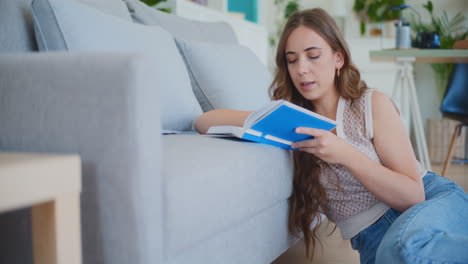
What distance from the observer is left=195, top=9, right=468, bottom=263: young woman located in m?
1.19

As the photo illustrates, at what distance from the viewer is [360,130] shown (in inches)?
51.9

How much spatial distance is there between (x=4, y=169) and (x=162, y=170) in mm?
366

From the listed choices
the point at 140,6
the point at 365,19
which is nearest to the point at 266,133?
the point at 140,6

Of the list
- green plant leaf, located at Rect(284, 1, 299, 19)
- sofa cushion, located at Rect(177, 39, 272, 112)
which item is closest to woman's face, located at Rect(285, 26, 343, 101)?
sofa cushion, located at Rect(177, 39, 272, 112)

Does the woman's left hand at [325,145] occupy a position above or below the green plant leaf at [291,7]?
below

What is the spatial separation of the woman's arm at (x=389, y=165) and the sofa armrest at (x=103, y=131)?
59 centimetres

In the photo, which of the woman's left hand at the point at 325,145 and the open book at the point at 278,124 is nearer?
the open book at the point at 278,124

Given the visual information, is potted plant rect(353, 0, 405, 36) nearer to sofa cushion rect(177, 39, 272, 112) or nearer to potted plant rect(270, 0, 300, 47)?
potted plant rect(270, 0, 300, 47)

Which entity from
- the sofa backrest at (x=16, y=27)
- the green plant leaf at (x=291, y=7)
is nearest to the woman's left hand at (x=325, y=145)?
the sofa backrest at (x=16, y=27)

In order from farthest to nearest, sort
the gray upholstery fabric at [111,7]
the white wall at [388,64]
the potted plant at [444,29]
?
the white wall at [388,64] < the potted plant at [444,29] < the gray upholstery fabric at [111,7]

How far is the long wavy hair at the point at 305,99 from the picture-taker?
1360 mm

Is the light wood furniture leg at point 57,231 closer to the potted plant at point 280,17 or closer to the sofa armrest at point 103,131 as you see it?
the sofa armrest at point 103,131

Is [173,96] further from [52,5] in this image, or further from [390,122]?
[390,122]

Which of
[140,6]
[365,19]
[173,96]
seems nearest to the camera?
[173,96]
